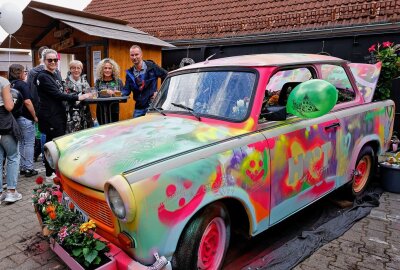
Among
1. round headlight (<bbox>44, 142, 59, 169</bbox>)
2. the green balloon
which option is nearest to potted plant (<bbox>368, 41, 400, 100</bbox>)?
the green balloon

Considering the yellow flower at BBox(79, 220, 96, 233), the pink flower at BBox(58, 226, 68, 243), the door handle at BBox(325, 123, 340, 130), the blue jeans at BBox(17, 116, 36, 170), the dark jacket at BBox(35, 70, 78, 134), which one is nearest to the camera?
the yellow flower at BBox(79, 220, 96, 233)

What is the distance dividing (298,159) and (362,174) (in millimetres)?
1851

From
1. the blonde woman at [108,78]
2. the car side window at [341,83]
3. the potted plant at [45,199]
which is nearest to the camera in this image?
the potted plant at [45,199]

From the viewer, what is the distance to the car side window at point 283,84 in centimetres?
351

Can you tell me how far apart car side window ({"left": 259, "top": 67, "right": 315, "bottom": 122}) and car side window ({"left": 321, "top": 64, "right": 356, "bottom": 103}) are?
340 millimetres

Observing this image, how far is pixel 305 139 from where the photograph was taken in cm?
303

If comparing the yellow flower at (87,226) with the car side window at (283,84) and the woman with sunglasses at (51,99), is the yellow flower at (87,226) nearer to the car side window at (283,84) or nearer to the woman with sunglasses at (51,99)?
the car side window at (283,84)

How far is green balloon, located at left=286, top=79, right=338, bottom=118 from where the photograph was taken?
2.80m

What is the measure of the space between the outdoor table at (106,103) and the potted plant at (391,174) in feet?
12.7

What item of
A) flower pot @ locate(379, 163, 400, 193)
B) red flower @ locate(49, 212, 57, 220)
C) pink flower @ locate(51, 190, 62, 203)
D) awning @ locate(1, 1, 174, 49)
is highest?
awning @ locate(1, 1, 174, 49)

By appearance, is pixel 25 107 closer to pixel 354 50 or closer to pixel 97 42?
pixel 97 42

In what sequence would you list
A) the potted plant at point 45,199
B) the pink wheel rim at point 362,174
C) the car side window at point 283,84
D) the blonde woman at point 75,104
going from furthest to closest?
the blonde woman at point 75,104 < the pink wheel rim at point 362,174 < the car side window at point 283,84 < the potted plant at point 45,199

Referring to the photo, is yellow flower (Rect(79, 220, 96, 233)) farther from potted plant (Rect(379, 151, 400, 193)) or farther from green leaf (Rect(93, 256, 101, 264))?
potted plant (Rect(379, 151, 400, 193))

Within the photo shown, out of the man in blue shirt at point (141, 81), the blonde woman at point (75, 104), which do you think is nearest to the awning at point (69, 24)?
the blonde woman at point (75, 104)
